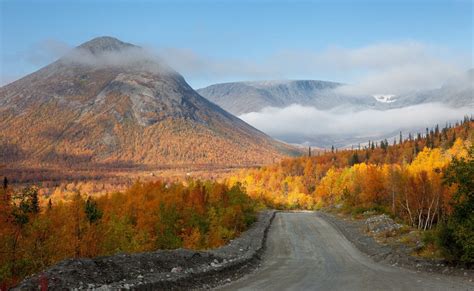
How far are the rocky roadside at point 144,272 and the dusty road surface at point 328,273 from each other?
1140 mm

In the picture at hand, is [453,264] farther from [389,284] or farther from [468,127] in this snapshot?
[468,127]

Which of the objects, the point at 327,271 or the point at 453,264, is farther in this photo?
the point at 327,271

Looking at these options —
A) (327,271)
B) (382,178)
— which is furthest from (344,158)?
(327,271)

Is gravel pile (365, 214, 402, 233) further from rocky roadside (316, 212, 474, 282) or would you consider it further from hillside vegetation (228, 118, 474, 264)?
hillside vegetation (228, 118, 474, 264)

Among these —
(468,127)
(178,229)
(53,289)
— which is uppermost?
(468,127)

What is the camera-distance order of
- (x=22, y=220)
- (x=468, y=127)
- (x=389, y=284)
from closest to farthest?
(x=389, y=284) → (x=22, y=220) → (x=468, y=127)

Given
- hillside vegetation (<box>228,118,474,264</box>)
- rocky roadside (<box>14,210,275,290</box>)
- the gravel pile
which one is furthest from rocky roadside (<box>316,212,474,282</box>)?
rocky roadside (<box>14,210,275,290</box>)

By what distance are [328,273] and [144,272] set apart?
1078cm

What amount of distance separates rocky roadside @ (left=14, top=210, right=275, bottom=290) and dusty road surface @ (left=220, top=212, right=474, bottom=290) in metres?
1.14

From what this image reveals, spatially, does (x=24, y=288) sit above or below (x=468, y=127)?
below

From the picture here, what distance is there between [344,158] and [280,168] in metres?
27.5

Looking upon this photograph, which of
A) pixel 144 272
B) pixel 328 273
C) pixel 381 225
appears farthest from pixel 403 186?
pixel 144 272

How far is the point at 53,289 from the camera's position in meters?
13.9

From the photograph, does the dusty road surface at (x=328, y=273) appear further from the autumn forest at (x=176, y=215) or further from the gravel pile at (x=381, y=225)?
the gravel pile at (x=381, y=225)
